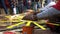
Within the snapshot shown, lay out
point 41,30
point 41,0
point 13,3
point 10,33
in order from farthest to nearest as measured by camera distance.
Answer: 1. point 41,0
2. point 13,3
3. point 41,30
4. point 10,33

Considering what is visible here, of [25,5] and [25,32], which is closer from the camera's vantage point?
[25,32]

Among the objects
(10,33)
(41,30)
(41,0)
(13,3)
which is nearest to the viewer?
(10,33)

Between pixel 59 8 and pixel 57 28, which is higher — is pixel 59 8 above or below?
above

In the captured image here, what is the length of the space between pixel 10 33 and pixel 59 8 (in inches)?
15.4

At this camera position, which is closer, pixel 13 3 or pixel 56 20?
pixel 56 20

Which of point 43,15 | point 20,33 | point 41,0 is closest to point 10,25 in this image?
point 20,33

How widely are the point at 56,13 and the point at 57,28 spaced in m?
0.13

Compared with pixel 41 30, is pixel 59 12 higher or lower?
higher

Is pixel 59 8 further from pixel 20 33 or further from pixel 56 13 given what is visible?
pixel 20 33

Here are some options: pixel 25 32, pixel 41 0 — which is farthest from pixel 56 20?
pixel 41 0

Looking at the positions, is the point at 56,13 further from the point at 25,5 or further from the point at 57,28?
the point at 25,5

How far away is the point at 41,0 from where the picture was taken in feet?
9.18

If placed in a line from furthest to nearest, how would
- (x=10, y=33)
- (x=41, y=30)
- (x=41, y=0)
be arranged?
1. (x=41, y=0)
2. (x=41, y=30)
3. (x=10, y=33)

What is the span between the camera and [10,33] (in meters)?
1.06
